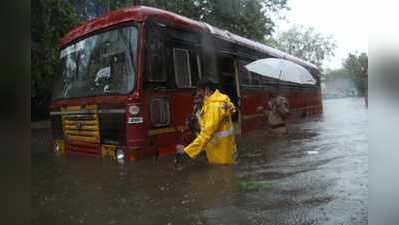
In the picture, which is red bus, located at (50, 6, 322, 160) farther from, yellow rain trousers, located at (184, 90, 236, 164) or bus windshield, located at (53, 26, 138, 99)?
yellow rain trousers, located at (184, 90, 236, 164)

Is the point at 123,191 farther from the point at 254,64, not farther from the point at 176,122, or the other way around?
the point at 254,64

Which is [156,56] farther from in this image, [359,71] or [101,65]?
[359,71]

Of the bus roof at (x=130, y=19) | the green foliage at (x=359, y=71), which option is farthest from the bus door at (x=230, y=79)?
the green foliage at (x=359, y=71)

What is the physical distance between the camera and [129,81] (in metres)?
5.95

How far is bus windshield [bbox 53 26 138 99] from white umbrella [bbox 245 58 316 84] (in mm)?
3272

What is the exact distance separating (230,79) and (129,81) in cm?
316

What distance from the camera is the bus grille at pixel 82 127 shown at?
6285 mm

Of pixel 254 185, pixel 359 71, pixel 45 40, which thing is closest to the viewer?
pixel 359 71

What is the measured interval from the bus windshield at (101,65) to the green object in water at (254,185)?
2.18 meters

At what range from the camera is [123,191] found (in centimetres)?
462

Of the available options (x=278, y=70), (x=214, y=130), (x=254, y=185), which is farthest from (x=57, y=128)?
(x=278, y=70)

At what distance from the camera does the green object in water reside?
451 cm

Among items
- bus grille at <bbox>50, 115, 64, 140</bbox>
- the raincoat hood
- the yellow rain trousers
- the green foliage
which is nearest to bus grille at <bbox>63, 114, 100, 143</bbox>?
bus grille at <bbox>50, 115, 64, 140</bbox>

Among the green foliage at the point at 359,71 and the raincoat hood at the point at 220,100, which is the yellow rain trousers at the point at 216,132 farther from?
the green foliage at the point at 359,71
